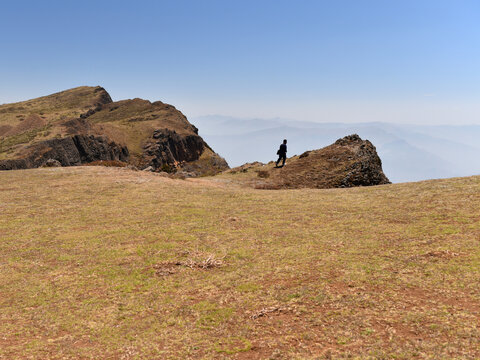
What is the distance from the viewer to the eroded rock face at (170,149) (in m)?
106

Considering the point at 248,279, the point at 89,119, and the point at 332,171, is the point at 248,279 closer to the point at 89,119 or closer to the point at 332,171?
the point at 332,171

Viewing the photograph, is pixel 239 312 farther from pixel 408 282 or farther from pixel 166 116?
pixel 166 116

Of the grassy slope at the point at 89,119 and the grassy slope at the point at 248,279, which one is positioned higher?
the grassy slope at the point at 89,119

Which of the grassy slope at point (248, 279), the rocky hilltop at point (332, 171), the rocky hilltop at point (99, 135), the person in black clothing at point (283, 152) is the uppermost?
the rocky hilltop at point (99, 135)

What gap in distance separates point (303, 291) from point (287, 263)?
1992 mm

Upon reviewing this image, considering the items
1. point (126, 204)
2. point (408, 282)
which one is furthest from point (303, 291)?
point (126, 204)

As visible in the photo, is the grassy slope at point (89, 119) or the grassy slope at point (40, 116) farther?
the grassy slope at point (89, 119)

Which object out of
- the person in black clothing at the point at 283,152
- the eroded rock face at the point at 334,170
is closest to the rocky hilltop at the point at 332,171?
the eroded rock face at the point at 334,170

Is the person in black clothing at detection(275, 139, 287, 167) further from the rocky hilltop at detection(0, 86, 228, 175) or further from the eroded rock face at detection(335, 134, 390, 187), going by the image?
the rocky hilltop at detection(0, 86, 228, 175)

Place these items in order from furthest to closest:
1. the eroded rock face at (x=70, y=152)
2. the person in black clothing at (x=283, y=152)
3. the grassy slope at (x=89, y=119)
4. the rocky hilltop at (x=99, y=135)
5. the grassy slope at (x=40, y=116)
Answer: the grassy slope at (x=89, y=119), the grassy slope at (x=40, y=116), the rocky hilltop at (x=99, y=135), the eroded rock face at (x=70, y=152), the person in black clothing at (x=283, y=152)

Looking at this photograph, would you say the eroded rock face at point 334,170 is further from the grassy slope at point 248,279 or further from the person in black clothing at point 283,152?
the grassy slope at point 248,279

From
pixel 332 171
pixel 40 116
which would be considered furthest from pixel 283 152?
pixel 40 116

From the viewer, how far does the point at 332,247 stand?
12.3m

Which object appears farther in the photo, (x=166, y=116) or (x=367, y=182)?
(x=166, y=116)
